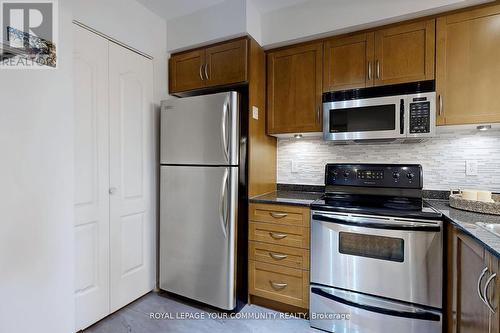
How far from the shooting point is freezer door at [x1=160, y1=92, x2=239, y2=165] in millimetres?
1937

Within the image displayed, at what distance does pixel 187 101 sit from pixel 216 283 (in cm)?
148

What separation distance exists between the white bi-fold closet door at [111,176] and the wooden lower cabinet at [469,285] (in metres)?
2.20

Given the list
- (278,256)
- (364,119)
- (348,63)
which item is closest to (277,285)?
(278,256)

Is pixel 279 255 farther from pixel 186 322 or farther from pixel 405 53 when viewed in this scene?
pixel 405 53

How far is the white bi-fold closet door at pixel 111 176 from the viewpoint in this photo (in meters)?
1.75

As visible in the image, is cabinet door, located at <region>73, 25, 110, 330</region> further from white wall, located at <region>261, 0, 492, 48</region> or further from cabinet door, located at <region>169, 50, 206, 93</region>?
white wall, located at <region>261, 0, 492, 48</region>

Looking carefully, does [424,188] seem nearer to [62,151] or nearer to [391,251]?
[391,251]

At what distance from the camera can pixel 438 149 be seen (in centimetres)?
202

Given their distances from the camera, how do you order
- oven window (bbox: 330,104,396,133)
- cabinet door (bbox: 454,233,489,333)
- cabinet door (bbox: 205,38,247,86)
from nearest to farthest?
cabinet door (bbox: 454,233,489,333), oven window (bbox: 330,104,396,133), cabinet door (bbox: 205,38,247,86)

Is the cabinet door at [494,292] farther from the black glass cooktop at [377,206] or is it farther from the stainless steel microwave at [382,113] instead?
the stainless steel microwave at [382,113]

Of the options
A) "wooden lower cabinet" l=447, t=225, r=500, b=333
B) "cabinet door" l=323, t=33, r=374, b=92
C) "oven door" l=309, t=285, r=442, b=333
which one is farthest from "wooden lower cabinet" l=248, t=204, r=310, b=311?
"cabinet door" l=323, t=33, r=374, b=92

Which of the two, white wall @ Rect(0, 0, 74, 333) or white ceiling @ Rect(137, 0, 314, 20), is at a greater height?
white ceiling @ Rect(137, 0, 314, 20)

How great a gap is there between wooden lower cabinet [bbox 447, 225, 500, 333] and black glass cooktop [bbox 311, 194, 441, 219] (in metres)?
0.19

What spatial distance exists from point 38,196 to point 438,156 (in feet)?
8.96
